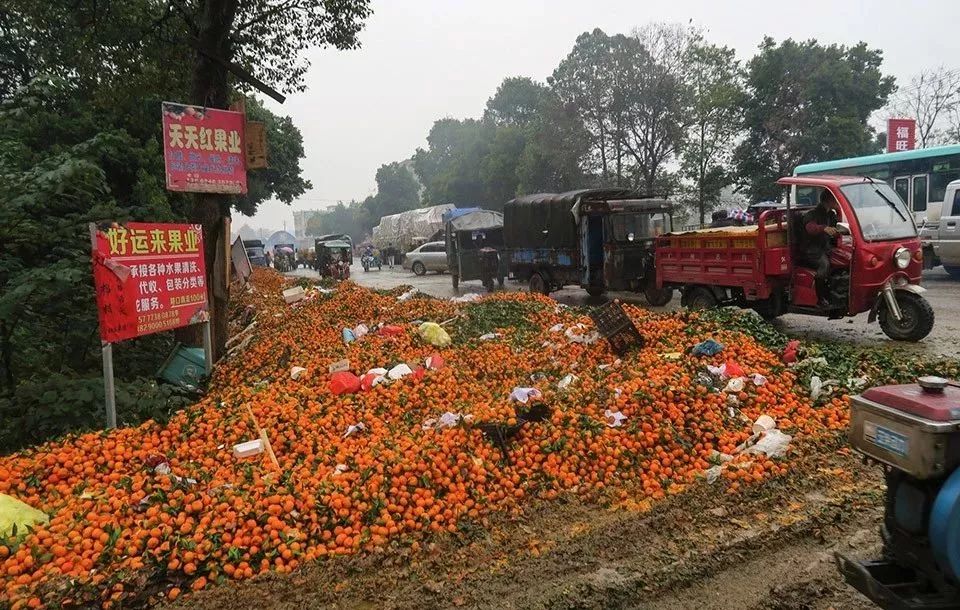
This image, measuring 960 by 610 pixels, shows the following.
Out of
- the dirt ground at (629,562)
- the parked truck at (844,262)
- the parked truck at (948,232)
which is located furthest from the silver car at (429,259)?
the dirt ground at (629,562)

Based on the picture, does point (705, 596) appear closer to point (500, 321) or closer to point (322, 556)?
point (322, 556)

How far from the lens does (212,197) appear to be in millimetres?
7844

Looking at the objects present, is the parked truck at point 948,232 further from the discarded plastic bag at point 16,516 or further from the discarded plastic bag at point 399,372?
the discarded plastic bag at point 16,516

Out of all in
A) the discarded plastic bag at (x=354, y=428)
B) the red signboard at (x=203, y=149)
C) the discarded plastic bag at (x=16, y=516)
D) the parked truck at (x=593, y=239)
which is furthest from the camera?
the parked truck at (x=593, y=239)

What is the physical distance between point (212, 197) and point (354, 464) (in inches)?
200

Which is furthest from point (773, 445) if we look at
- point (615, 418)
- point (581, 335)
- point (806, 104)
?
point (806, 104)

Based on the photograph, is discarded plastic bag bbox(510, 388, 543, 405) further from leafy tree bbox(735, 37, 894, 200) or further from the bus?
leafy tree bbox(735, 37, 894, 200)

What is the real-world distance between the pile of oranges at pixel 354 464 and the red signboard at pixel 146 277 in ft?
3.01

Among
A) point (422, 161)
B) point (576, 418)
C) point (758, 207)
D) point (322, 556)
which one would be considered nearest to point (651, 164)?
point (758, 207)

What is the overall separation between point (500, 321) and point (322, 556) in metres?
6.29

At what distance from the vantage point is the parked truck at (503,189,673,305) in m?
13.5

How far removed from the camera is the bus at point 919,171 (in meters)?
16.9

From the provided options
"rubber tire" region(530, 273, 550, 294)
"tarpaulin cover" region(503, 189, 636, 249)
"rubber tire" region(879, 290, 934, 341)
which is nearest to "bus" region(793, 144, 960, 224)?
"tarpaulin cover" region(503, 189, 636, 249)

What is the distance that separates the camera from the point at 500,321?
952 cm
